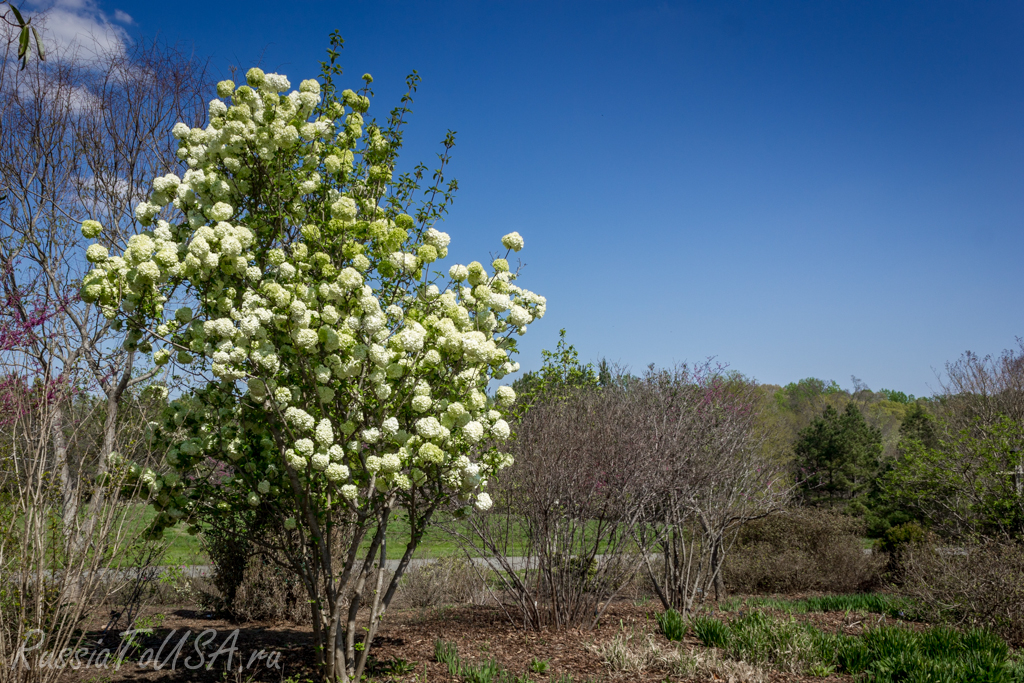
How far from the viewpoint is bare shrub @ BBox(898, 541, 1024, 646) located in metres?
6.73

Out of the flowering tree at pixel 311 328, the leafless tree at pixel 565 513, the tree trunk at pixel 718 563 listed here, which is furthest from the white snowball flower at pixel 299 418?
the tree trunk at pixel 718 563

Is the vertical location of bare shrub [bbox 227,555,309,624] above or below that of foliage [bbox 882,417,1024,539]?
below

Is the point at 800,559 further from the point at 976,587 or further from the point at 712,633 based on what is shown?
the point at 712,633

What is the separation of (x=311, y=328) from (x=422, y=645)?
3.80 meters

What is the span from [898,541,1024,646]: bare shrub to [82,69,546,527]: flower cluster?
6163mm

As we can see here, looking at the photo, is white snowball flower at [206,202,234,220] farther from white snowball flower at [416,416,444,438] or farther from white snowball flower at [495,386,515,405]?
white snowball flower at [495,386,515,405]

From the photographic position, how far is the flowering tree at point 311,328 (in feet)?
11.9

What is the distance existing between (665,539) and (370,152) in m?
5.91

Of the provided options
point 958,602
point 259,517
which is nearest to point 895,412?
point 958,602

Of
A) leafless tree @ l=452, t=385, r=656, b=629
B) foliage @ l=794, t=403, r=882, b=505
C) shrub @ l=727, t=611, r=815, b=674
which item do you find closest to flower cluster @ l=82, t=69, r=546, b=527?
leafless tree @ l=452, t=385, r=656, b=629

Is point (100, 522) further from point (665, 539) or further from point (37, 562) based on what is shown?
point (665, 539)

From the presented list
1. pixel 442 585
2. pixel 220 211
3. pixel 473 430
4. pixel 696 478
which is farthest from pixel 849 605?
pixel 220 211

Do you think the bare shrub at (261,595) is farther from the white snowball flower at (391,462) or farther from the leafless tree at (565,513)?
the white snowball flower at (391,462)

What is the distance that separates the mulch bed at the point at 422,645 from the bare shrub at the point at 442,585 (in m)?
0.84
